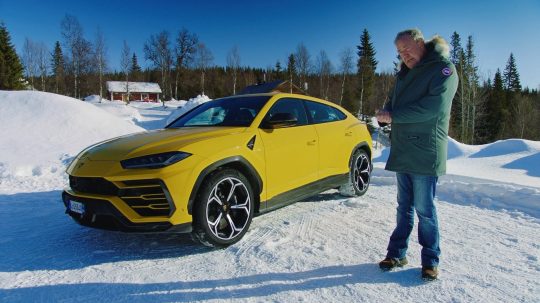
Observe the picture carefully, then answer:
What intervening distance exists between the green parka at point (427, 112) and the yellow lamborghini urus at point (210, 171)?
50.8 inches


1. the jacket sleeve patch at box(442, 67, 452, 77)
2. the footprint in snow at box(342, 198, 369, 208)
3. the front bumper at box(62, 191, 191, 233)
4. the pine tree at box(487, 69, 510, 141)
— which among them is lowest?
the footprint in snow at box(342, 198, 369, 208)

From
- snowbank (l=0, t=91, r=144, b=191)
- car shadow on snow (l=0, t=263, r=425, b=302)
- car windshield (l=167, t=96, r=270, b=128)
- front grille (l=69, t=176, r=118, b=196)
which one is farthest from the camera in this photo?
snowbank (l=0, t=91, r=144, b=191)

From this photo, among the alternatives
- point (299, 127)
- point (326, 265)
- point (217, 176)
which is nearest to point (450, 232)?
point (326, 265)

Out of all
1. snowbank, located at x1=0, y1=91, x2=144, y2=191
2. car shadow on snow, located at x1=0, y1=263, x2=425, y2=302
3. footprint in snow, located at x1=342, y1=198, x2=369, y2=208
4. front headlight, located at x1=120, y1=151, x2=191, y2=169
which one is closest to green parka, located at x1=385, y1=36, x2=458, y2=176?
car shadow on snow, located at x1=0, y1=263, x2=425, y2=302

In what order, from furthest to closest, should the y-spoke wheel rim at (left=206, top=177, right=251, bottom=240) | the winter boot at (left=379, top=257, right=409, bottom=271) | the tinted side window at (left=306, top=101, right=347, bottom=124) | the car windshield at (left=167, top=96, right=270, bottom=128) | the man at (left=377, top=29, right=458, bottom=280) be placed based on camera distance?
the tinted side window at (left=306, top=101, right=347, bottom=124)
the car windshield at (left=167, top=96, right=270, bottom=128)
the y-spoke wheel rim at (left=206, top=177, right=251, bottom=240)
the winter boot at (left=379, top=257, right=409, bottom=271)
the man at (left=377, top=29, right=458, bottom=280)

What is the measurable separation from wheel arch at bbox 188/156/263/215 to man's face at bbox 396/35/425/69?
5.47 feet

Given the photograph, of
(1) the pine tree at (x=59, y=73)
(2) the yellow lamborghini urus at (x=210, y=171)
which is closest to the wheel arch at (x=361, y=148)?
(2) the yellow lamborghini urus at (x=210, y=171)

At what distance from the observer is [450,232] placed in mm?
3857

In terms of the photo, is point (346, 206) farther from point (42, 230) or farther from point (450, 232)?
point (42, 230)

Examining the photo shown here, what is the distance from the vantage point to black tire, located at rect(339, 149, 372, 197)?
5.23 metres

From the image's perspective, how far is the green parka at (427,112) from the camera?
2.59 metres

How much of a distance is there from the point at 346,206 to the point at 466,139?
37.3 m

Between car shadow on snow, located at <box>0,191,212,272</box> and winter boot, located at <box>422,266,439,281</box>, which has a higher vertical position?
winter boot, located at <box>422,266,439,281</box>

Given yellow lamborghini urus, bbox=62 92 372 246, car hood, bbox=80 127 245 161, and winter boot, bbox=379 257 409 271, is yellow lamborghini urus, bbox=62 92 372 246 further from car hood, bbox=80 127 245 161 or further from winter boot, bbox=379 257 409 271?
winter boot, bbox=379 257 409 271
